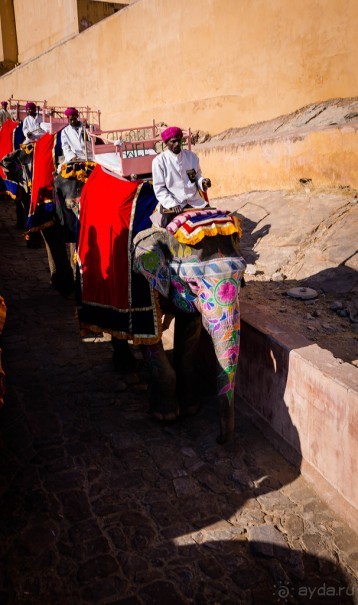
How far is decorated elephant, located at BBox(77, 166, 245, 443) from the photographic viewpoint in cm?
405

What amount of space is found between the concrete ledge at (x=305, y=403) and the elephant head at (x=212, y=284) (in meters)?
0.50

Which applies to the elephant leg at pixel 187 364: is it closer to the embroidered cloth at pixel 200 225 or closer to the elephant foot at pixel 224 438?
the elephant foot at pixel 224 438

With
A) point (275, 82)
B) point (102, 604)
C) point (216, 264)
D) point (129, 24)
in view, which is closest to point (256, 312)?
point (216, 264)

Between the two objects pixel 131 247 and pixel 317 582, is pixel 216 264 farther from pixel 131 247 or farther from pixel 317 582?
pixel 317 582

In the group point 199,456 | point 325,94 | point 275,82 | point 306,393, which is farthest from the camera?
point 275,82

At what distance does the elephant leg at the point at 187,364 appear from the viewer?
16.4 feet

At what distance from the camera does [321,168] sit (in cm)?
854

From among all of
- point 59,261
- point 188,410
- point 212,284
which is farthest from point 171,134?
point 59,261

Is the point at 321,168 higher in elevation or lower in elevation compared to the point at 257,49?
lower

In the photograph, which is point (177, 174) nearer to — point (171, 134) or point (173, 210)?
point (171, 134)

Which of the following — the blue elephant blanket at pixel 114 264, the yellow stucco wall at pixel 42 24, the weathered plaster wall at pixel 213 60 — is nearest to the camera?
the blue elephant blanket at pixel 114 264

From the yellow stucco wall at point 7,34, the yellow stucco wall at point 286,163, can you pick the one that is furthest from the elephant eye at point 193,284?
the yellow stucco wall at point 7,34

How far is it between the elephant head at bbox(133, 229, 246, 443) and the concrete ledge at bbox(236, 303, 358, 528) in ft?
1.65

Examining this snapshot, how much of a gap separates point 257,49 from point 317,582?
10.7m
